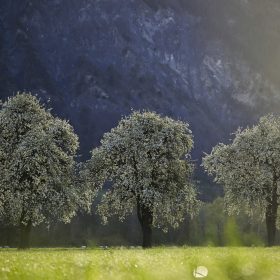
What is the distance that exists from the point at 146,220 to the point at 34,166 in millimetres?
16560

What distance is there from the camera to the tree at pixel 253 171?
6988 cm

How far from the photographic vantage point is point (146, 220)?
6781 centimetres

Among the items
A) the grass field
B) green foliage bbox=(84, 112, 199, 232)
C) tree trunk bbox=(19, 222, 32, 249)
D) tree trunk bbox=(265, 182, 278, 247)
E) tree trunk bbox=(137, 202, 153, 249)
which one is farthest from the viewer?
tree trunk bbox=(265, 182, 278, 247)

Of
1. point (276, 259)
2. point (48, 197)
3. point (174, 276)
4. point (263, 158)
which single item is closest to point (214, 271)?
point (174, 276)

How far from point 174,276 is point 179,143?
4708 centimetres

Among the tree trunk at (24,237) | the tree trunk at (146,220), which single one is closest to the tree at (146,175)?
the tree trunk at (146,220)

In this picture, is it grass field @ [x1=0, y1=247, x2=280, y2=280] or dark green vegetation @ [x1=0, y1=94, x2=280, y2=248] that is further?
dark green vegetation @ [x1=0, y1=94, x2=280, y2=248]

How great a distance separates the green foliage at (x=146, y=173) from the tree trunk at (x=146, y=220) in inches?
31.3

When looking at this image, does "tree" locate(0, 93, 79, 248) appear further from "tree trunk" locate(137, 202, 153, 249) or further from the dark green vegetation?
"tree trunk" locate(137, 202, 153, 249)

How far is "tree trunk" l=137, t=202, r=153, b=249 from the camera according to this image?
218ft

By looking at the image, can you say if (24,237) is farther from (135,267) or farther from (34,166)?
(135,267)

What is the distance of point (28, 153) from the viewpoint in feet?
205

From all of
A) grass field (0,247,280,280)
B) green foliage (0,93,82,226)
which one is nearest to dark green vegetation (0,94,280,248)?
green foliage (0,93,82,226)

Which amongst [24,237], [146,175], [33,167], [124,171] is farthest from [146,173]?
[24,237]
